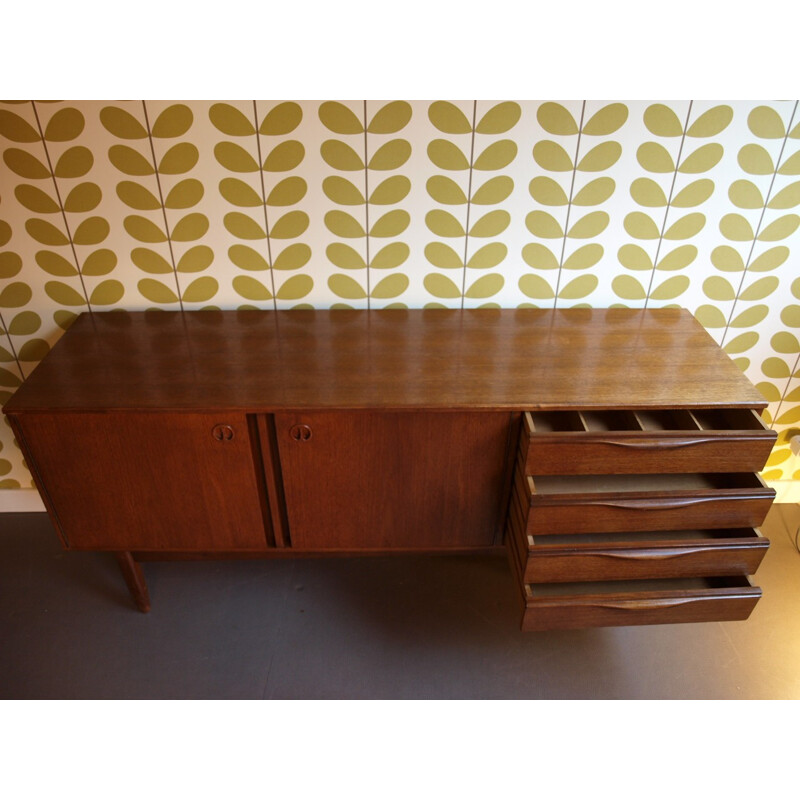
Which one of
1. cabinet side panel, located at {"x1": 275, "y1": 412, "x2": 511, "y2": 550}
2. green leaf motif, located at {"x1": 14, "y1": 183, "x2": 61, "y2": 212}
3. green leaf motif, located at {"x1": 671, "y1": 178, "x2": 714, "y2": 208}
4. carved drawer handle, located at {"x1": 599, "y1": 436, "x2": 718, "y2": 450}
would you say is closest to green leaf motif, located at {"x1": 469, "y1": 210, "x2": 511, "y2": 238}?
green leaf motif, located at {"x1": 671, "y1": 178, "x2": 714, "y2": 208}

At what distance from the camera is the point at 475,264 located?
172 centimetres

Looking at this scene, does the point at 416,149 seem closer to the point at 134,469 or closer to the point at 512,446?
the point at 512,446

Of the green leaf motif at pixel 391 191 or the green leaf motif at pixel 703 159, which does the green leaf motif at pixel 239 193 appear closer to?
the green leaf motif at pixel 391 191

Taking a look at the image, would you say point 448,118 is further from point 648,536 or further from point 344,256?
point 648,536

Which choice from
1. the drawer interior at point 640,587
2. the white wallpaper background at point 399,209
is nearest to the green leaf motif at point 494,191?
the white wallpaper background at point 399,209

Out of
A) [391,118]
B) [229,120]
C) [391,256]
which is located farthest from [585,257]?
[229,120]

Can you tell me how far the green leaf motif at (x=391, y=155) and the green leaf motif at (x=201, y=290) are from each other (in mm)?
533

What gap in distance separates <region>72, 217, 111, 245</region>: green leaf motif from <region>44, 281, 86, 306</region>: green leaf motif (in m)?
0.14

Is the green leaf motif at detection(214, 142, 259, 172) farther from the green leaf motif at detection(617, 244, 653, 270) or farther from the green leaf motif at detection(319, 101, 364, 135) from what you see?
the green leaf motif at detection(617, 244, 653, 270)

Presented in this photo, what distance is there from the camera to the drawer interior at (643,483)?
4.56 ft

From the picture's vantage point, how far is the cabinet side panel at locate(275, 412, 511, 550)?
4.66ft

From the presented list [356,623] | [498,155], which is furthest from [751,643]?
[498,155]
